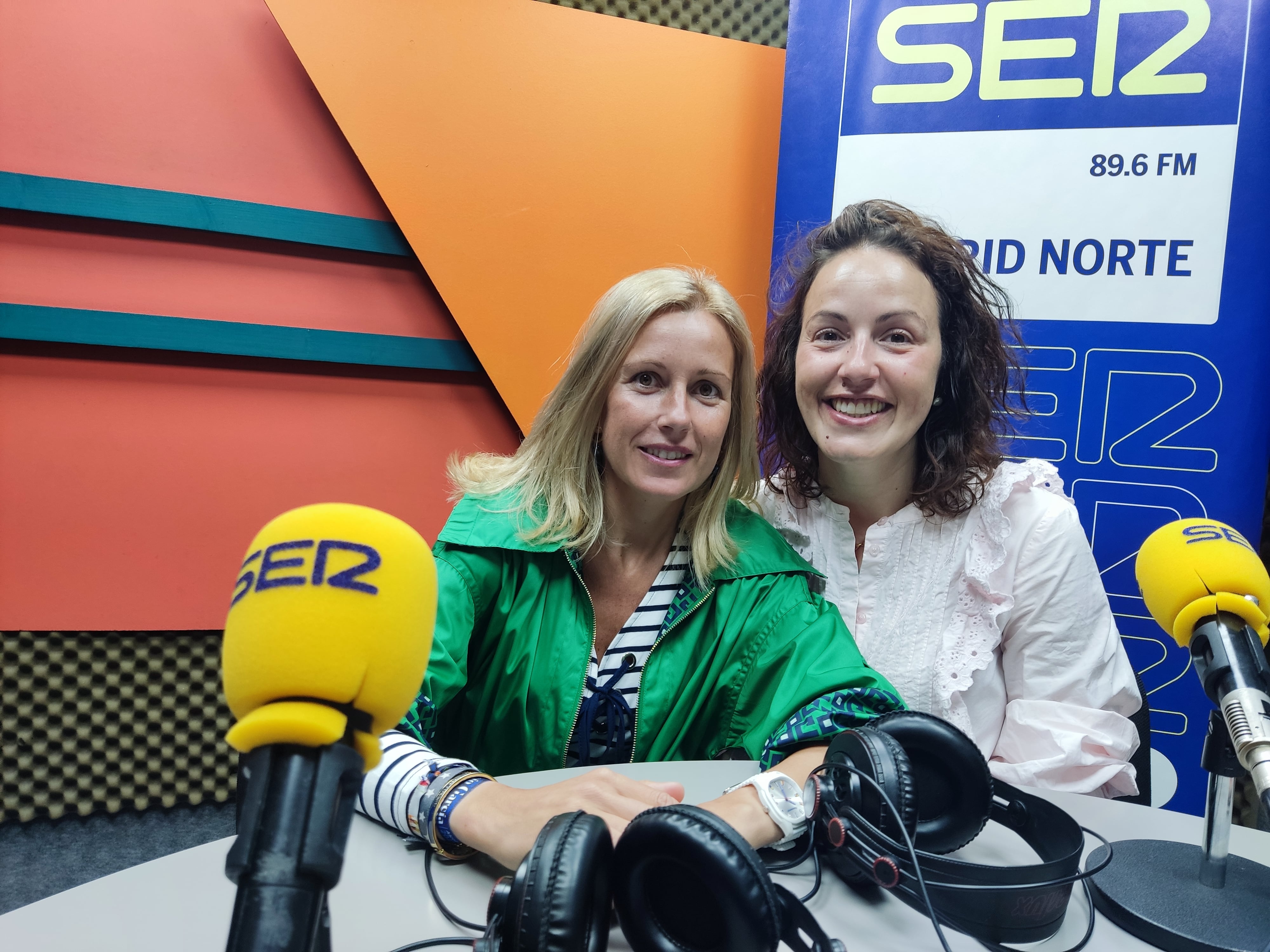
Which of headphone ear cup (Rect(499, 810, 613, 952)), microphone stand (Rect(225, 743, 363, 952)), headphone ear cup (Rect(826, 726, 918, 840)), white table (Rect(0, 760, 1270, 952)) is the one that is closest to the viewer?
microphone stand (Rect(225, 743, 363, 952))

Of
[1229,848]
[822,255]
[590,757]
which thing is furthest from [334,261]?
[1229,848]

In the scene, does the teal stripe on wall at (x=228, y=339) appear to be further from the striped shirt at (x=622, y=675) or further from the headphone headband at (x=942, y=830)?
the headphone headband at (x=942, y=830)

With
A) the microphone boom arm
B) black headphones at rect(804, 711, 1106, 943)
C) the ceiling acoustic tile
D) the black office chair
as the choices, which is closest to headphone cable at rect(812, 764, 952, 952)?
black headphones at rect(804, 711, 1106, 943)

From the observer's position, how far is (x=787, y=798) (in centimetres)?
89

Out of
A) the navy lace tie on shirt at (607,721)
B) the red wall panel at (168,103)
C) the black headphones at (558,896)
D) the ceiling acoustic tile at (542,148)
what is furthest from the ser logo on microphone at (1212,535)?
the red wall panel at (168,103)

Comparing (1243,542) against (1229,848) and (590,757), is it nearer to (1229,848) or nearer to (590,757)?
(1229,848)

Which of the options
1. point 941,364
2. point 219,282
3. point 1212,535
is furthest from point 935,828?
point 219,282

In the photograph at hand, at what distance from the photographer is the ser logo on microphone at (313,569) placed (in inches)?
17.7

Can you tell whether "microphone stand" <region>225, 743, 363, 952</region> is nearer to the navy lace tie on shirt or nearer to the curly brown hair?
the navy lace tie on shirt

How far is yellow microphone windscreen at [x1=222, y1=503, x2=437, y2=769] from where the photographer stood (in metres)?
0.41

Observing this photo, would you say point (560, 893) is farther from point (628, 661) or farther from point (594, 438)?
point (594, 438)

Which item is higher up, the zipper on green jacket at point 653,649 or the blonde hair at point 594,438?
the blonde hair at point 594,438

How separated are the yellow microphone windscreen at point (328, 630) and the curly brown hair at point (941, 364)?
1228mm

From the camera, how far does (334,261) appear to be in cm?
234
